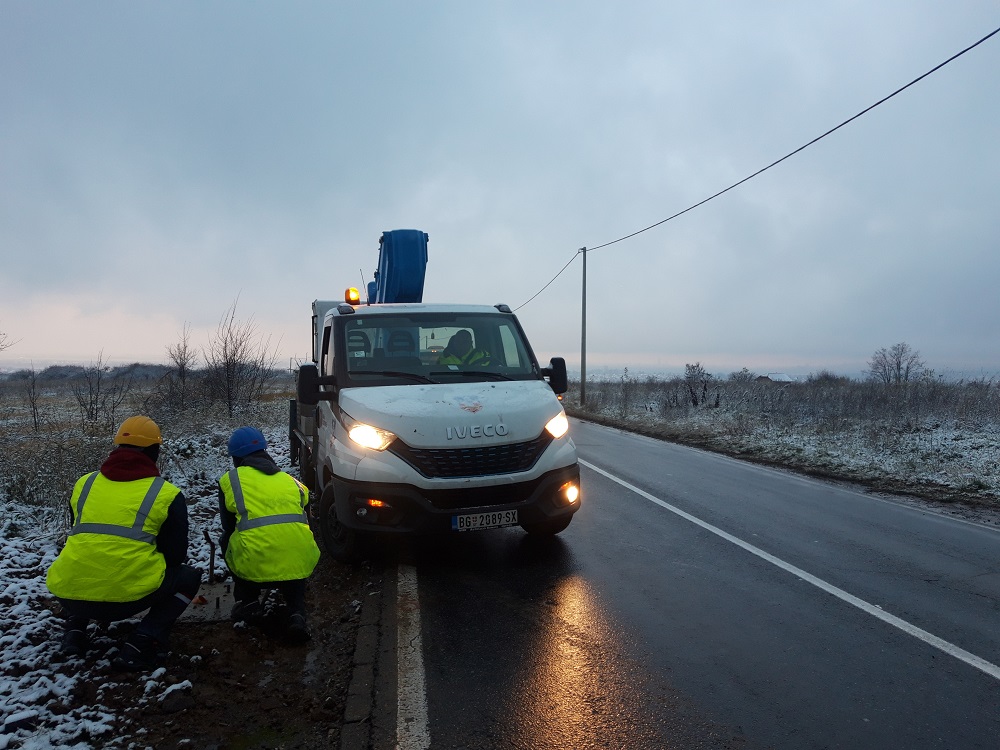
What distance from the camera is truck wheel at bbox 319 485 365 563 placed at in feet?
18.4

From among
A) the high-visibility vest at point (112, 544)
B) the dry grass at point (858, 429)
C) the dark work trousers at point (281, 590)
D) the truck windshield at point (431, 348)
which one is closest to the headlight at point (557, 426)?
the truck windshield at point (431, 348)

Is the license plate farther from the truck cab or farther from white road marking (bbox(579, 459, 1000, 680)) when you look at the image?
white road marking (bbox(579, 459, 1000, 680))

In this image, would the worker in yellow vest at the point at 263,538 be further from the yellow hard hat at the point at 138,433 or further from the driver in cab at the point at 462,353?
the driver in cab at the point at 462,353

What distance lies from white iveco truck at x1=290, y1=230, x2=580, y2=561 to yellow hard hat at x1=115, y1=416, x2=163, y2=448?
161 cm

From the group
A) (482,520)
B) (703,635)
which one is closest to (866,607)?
(703,635)

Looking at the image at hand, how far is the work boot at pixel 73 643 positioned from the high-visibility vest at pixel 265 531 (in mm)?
895

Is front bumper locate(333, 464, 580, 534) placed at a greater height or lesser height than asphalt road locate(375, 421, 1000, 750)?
greater

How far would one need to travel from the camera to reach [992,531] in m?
7.09

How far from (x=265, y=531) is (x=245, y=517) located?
0.57 feet

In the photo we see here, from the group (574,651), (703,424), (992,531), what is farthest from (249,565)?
(703,424)

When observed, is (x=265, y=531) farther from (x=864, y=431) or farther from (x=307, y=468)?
(x=864, y=431)

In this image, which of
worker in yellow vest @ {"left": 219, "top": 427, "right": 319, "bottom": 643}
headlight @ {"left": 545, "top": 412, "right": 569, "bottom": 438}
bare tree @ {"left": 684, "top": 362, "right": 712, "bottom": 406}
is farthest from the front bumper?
bare tree @ {"left": 684, "top": 362, "right": 712, "bottom": 406}

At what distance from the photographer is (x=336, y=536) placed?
19.0 feet

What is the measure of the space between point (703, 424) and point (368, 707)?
16781 mm
